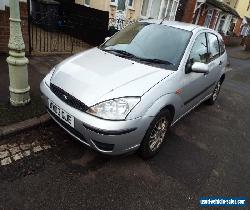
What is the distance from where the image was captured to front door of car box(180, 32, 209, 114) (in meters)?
4.02

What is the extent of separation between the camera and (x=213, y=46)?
531cm

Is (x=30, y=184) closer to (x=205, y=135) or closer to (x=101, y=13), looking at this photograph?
(x=205, y=135)

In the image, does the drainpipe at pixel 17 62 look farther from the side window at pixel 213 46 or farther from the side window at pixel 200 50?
the side window at pixel 213 46

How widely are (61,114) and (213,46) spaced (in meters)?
3.55

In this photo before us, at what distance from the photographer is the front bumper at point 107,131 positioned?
3.00 meters

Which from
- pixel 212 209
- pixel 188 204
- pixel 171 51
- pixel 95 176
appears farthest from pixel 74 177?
pixel 171 51

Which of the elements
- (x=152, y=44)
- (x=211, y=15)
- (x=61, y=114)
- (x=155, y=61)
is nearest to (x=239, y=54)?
(x=211, y=15)

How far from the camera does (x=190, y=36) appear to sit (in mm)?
4285

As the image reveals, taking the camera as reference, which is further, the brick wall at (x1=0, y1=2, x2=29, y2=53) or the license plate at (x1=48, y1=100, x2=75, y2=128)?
the brick wall at (x1=0, y1=2, x2=29, y2=53)

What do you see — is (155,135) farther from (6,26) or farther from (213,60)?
(6,26)

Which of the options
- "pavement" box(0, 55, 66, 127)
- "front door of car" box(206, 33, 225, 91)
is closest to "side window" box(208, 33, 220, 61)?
"front door of car" box(206, 33, 225, 91)

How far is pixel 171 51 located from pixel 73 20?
8.13 m

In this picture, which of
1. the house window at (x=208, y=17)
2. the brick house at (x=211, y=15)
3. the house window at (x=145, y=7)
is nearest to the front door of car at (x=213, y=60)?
the house window at (x=145, y=7)

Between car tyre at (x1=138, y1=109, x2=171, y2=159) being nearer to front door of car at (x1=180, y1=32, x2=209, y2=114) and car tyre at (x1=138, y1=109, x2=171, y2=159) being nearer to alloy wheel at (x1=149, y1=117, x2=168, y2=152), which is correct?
alloy wheel at (x1=149, y1=117, x2=168, y2=152)
